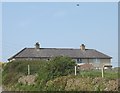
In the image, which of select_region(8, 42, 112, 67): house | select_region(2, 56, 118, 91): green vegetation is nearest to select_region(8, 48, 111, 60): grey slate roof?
select_region(8, 42, 112, 67): house

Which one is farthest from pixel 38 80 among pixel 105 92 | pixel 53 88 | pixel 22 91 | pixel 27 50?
pixel 27 50

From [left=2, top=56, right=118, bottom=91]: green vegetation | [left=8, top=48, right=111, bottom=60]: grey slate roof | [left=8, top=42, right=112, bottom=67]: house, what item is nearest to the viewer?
[left=2, top=56, right=118, bottom=91]: green vegetation

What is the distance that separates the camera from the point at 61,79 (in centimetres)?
2264

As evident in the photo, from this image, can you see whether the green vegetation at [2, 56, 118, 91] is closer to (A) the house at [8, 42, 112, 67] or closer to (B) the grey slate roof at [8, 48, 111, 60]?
(B) the grey slate roof at [8, 48, 111, 60]

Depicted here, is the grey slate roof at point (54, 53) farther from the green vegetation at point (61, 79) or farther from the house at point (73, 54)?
the green vegetation at point (61, 79)

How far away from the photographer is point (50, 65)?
2562 centimetres

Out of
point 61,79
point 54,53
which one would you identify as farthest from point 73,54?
point 61,79

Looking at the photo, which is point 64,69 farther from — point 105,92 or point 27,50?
point 27,50

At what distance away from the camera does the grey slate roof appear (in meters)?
66.5

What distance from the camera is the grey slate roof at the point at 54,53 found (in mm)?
66500

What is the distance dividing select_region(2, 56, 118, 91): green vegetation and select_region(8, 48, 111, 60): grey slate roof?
30108mm

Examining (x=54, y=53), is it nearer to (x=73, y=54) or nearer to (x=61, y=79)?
(x=73, y=54)

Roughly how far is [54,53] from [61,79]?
149 feet

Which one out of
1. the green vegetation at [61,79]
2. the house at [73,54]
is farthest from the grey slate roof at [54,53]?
the green vegetation at [61,79]
